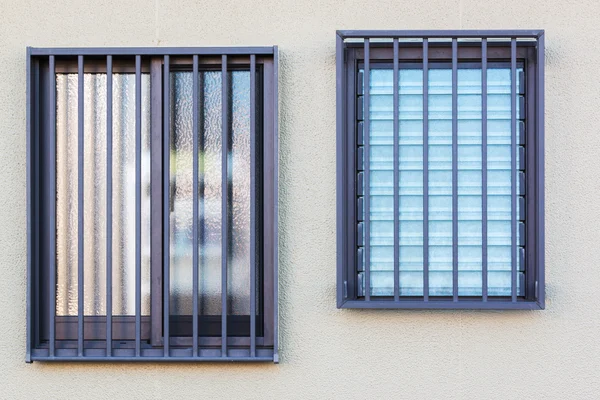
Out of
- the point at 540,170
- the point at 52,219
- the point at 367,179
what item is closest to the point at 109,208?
the point at 52,219

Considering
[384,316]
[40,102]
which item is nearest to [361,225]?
[384,316]

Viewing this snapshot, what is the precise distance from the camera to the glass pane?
11.6ft

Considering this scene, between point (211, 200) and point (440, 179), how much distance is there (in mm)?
1211

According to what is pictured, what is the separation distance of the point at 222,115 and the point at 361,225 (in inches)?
36.5

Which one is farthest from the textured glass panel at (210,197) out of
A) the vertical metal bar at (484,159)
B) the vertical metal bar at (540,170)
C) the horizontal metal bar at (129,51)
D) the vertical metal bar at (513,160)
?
the vertical metal bar at (540,170)

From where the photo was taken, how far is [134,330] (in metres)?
3.58

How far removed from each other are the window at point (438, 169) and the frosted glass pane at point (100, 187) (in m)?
1.08

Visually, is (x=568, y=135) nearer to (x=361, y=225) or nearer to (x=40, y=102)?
(x=361, y=225)

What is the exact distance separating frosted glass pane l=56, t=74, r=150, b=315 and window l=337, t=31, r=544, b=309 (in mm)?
1081

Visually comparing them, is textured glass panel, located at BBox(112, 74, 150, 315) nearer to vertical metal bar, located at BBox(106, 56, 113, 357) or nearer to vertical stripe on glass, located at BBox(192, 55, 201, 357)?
vertical metal bar, located at BBox(106, 56, 113, 357)

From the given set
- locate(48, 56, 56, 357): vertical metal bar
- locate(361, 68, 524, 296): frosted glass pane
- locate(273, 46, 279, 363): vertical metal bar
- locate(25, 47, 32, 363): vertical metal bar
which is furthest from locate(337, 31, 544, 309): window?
locate(25, 47, 32, 363): vertical metal bar

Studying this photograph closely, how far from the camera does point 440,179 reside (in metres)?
3.48

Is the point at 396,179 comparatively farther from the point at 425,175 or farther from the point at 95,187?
the point at 95,187

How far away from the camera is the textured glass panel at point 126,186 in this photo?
355 cm
